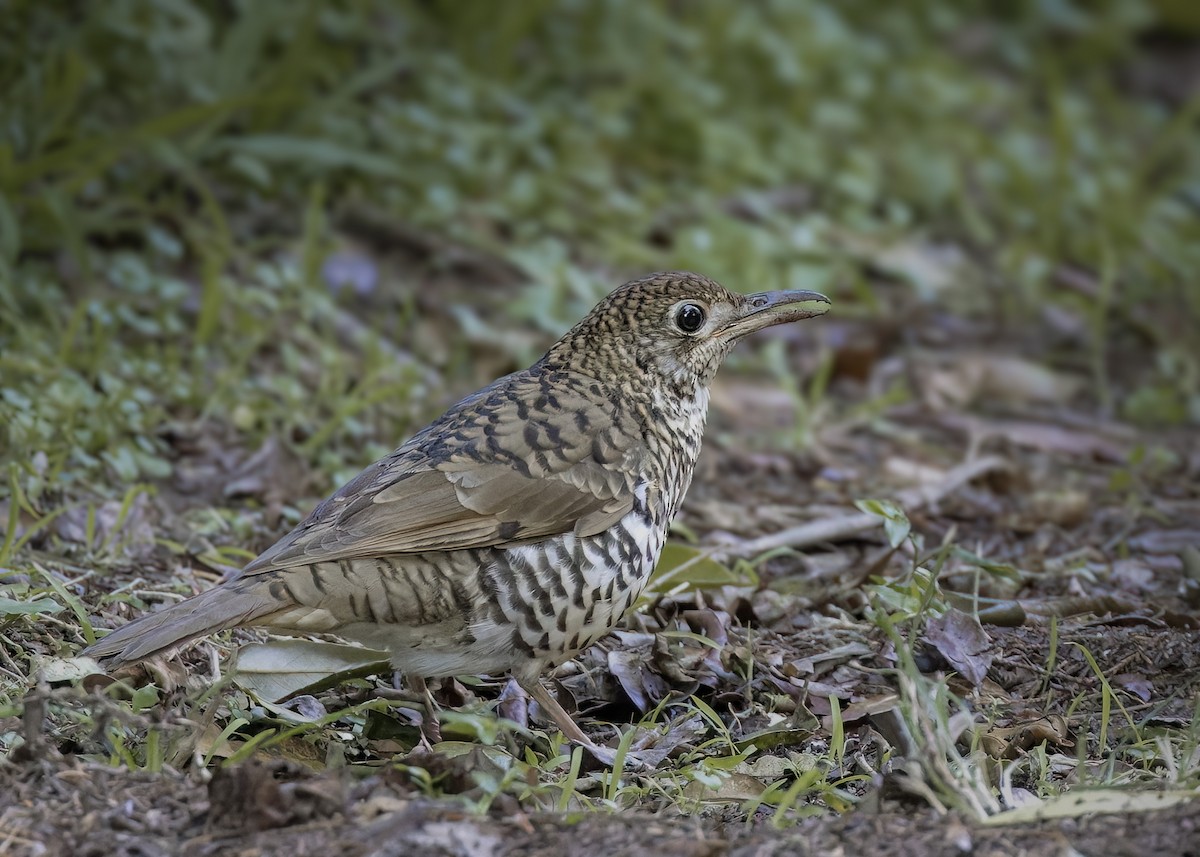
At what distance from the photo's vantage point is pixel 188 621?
350 centimetres

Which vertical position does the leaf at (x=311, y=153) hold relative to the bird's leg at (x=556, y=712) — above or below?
above

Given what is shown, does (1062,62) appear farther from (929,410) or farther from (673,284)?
(673,284)

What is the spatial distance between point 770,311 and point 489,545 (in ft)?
4.02

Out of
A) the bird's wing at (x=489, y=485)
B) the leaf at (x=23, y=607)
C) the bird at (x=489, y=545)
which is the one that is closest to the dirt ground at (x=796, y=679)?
the leaf at (x=23, y=607)

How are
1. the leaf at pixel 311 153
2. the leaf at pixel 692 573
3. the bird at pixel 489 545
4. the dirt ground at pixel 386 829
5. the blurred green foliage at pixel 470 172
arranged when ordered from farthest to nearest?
the leaf at pixel 311 153 → the blurred green foliage at pixel 470 172 → the leaf at pixel 692 573 → the bird at pixel 489 545 → the dirt ground at pixel 386 829

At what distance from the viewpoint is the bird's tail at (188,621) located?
3447 millimetres

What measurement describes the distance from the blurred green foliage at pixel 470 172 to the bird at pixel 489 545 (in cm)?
142

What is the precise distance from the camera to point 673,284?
457 centimetres

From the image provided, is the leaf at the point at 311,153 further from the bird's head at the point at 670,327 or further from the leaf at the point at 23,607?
the leaf at the point at 23,607

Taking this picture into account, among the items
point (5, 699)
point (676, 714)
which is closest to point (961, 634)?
point (676, 714)

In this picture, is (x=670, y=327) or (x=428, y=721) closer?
(x=428, y=721)

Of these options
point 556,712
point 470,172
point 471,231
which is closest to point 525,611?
point 556,712

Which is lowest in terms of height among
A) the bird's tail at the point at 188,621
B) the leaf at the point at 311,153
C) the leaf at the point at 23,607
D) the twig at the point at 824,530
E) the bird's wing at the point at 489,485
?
the twig at the point at 824,530

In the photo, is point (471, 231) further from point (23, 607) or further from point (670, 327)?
point (23, 607)
